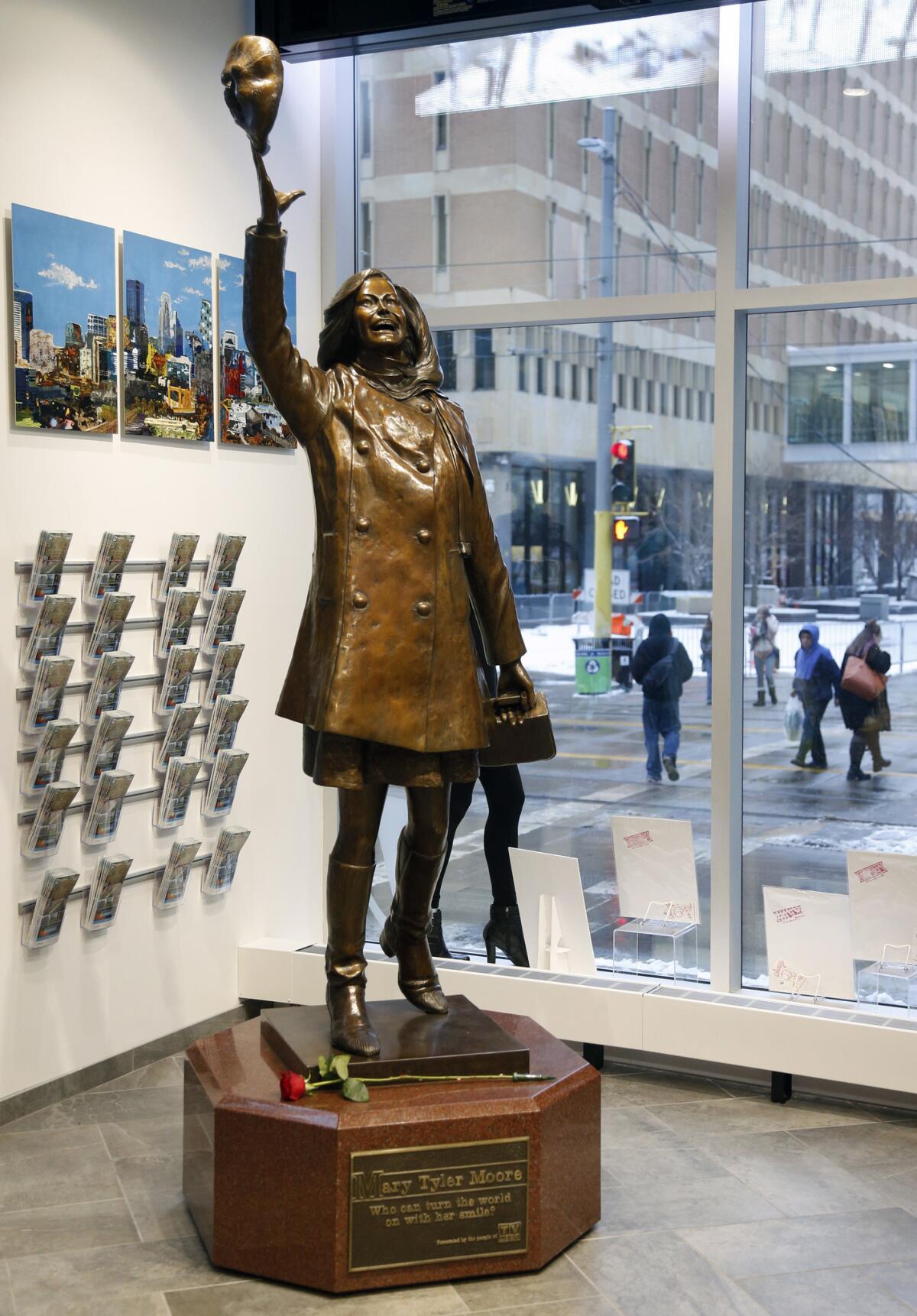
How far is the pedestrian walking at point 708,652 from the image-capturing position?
5297mm

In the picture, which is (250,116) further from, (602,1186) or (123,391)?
(602,1186)

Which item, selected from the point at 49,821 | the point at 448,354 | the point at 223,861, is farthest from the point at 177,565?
the point at 448,354

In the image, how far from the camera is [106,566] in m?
4.71

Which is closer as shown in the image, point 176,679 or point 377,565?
point 377,565

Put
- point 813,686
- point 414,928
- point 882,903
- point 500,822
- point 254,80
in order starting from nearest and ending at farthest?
point 254,80 → point 414,928 → point 882,903 → point 813,686 → point 500,822

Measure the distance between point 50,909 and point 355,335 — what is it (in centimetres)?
200

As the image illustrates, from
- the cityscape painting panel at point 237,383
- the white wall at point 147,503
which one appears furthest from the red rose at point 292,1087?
the cityscape painting panel at point 237,383

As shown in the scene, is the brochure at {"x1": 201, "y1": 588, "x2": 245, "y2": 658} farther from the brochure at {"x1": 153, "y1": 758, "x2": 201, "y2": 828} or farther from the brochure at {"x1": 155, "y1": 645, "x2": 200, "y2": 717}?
the brochure at {"x1": 153, "y1": 758, "x2": 201, "y2": 828}

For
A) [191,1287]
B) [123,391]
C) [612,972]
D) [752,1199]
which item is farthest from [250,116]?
[612,972]

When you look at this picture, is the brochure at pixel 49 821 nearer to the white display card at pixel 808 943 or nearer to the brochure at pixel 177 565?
the brochure at pixel 177 565

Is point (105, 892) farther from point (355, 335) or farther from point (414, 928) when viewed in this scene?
point (355, 335)

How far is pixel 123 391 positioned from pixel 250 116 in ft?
5.47

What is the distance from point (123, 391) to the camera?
4.83 m

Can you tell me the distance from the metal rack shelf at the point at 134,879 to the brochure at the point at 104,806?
0.15m
